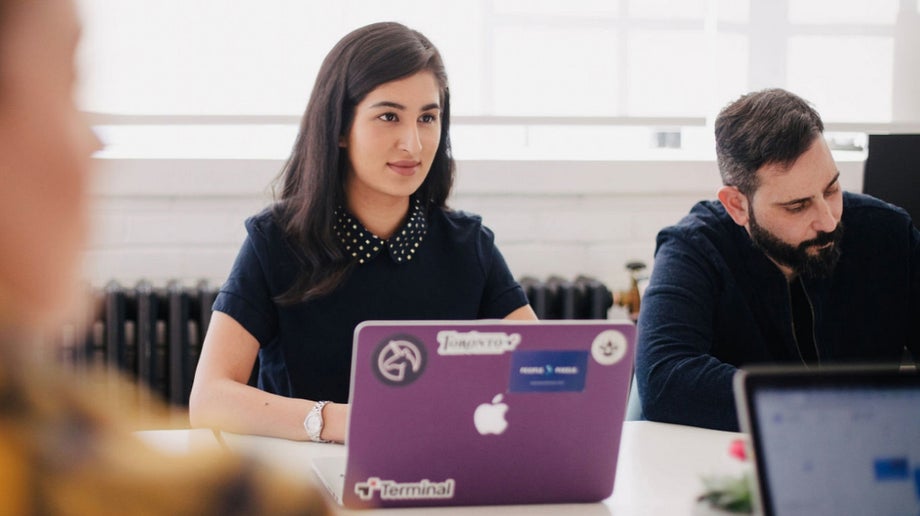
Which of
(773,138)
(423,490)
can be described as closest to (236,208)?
(773,138)

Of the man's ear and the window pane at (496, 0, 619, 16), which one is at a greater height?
the window pane at (496, 0, 619, 16)

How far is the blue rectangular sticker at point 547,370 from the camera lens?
3.89ft

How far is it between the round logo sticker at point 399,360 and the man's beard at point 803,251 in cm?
107

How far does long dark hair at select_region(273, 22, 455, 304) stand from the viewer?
194 centimetres

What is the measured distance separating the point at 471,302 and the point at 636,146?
1.28 m

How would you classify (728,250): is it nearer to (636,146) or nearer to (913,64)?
(636,146)

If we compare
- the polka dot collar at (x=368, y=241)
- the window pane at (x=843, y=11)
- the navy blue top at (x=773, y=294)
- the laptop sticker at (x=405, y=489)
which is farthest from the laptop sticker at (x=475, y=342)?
the window pane at (x=843, y=11)

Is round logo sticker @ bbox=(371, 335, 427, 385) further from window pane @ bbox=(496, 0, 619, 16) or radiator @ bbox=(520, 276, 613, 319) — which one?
window pane @ bbox=(496, 0, 619, 16)

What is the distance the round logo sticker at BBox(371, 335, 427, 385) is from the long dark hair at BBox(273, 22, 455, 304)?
2.55 feet

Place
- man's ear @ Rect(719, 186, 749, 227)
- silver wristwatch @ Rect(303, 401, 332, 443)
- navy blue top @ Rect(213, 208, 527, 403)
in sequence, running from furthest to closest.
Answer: man's ear @ Rect(719, 186, 749, 227), navy blue top @ Rect(213, 208, 527, 403), silver wristwatch @ Rect(303, 401, 332, 443)

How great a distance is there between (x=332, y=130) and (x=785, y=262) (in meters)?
0.89

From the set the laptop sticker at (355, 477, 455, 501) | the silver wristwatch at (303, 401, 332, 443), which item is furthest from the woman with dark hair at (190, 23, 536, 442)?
the laptop sticker at (355, 477, 455, 501)

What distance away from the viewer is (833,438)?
0.89 metres

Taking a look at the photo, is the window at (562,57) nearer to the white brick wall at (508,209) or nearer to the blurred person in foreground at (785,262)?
the white brick wall at (508,209)
